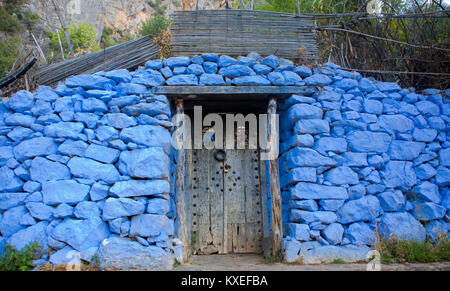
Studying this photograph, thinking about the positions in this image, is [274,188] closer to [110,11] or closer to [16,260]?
[16,260]

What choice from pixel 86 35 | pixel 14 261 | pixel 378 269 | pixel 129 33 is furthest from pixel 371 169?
pixel 129 33

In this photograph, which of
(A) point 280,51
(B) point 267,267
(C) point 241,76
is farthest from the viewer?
(A) point 280,51

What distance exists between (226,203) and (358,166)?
6.71ft

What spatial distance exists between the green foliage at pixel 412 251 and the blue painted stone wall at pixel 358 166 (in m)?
0.13

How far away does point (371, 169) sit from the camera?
14.2 ft

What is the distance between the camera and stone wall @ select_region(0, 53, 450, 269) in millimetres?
3848

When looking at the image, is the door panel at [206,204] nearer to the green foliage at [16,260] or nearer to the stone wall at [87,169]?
the stone wall at [87,169]

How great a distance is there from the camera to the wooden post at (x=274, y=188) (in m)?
4.31

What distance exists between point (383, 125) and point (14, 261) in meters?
4.80

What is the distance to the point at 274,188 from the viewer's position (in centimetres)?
446

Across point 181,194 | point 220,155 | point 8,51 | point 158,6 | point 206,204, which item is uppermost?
point 158,6

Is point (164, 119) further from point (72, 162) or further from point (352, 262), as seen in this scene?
point (352, 262)

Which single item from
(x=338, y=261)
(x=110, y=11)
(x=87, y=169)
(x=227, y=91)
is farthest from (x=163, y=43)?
(x=110, y=11)
